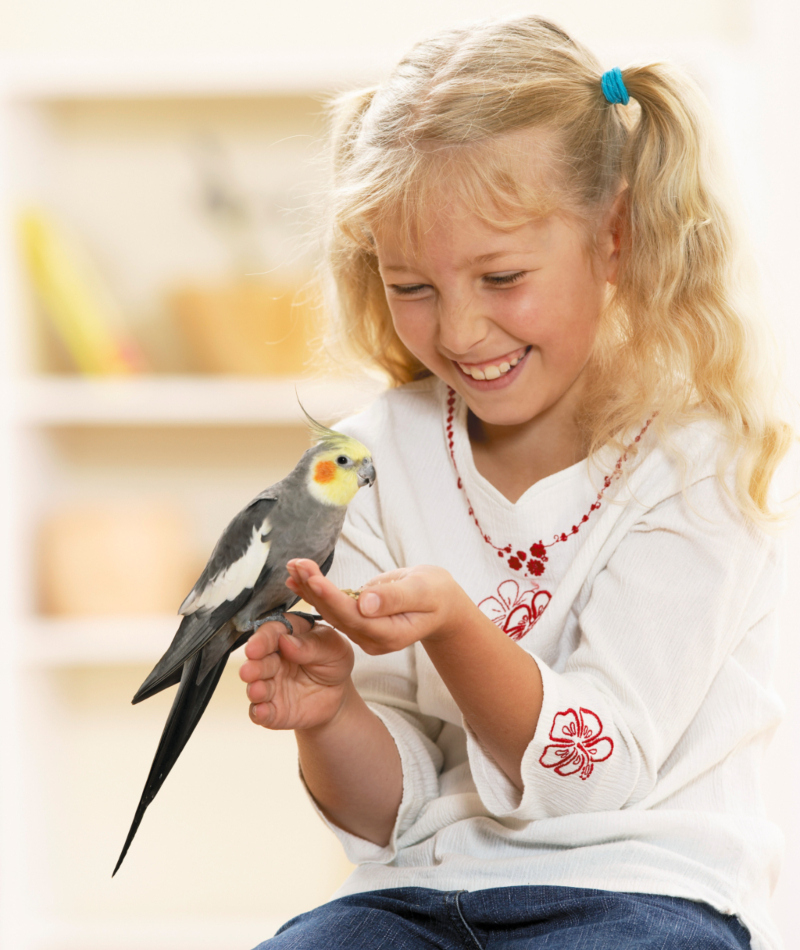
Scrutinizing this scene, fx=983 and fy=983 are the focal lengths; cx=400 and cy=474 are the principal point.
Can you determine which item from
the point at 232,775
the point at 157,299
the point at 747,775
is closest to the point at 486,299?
the point at 747,775

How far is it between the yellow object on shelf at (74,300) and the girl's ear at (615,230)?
1.02 metres

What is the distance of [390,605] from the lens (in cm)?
67

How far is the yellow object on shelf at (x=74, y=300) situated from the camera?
64.0 inches

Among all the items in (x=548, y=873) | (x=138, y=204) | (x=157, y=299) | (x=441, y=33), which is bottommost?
(x=548, y=873)

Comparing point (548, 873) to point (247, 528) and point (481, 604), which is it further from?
point (247, 528)

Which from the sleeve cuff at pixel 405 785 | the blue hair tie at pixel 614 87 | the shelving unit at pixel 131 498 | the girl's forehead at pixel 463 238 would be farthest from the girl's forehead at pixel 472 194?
the shelving unit at pixel 131 498

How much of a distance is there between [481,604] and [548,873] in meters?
0.25

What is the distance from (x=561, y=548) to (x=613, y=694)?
0.16m

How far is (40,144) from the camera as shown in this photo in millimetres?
1793

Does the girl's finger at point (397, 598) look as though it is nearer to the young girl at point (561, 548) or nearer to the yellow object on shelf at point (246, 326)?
the young girl at point (561, 548)

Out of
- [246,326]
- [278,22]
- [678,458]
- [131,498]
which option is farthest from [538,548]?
[278,22]

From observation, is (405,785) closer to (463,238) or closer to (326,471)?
(326,471)

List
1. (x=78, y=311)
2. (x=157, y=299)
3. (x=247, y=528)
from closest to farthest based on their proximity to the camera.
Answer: (x=247, y=528), (x=78, y=311), (x=157, y=299)

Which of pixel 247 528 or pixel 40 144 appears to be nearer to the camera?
pixel 247 528
